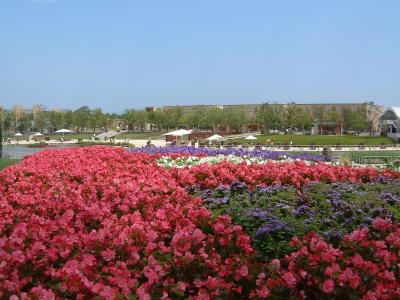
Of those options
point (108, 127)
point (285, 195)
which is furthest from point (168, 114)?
point (285, 195)

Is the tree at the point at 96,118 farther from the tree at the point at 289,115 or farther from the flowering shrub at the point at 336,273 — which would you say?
the flowering shrub at the point at 336,273

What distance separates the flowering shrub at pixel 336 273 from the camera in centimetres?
339

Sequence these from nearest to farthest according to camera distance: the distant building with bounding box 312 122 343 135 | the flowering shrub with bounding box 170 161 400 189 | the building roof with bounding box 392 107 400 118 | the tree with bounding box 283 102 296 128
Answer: the flowering shrub with bounding box 170 161 400 189 < the building roof with bounding box 392 107 400 118 < the tree with bounding box 283 102 296 128 < the distant building with bounding box 312 122 343 135

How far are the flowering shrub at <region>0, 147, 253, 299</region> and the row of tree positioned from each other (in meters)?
66.7

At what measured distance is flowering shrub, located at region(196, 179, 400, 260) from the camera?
4762 mm

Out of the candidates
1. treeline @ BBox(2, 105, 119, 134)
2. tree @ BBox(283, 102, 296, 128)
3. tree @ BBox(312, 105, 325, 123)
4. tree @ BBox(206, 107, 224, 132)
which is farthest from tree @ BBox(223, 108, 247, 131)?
treeline @ BBox(2, 105, 119, 134)

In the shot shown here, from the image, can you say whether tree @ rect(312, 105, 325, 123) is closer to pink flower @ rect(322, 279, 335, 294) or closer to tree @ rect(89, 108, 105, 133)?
tree @ rect(89, 108, 105, 133)

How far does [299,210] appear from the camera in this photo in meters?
5.58

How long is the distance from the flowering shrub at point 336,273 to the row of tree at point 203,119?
67.8 metres

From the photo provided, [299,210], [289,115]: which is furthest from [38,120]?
[299,210]


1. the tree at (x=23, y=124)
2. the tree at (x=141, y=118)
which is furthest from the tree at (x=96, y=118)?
the tree at (x=23, y=124)

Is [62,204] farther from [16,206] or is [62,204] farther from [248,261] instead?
[248,261]

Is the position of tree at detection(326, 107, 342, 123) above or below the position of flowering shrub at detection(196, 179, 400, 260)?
above

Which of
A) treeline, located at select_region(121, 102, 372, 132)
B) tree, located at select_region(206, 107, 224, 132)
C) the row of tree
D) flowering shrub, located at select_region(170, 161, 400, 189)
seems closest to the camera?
Answer: flowering shrub, located at select_region(170, 161, 400, 189)
